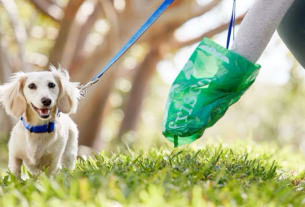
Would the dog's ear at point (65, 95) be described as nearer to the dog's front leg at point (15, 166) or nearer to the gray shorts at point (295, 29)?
the dog's front leg at point (15, 166)

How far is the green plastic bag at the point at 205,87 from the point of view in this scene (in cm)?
239

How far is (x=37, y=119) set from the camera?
289cm

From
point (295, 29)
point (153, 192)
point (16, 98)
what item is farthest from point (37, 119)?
point (295, 29)

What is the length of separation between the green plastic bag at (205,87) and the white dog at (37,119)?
0.83 m

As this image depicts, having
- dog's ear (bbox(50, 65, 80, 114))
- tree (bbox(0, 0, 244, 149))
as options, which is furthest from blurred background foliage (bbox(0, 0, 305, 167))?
dog's ear (bbox(50, 65, 80, 114))

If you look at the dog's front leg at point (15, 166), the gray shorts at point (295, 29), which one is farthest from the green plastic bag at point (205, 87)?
the dog's front leg at point (15, 166)

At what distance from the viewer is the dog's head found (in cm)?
275

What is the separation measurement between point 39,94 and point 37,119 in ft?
0.73

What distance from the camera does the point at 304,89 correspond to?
59.0ft

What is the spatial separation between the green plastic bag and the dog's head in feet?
2.74

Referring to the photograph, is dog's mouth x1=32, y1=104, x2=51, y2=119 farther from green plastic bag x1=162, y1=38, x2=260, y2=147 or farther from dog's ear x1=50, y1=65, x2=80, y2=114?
green plastic bag x1=162, y1=38, x2=260, y2=147

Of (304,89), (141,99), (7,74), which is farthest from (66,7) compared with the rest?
(304,89)

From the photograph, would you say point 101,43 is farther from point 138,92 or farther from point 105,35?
point 138,92

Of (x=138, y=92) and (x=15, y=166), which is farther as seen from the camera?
(x=138, y=92)
